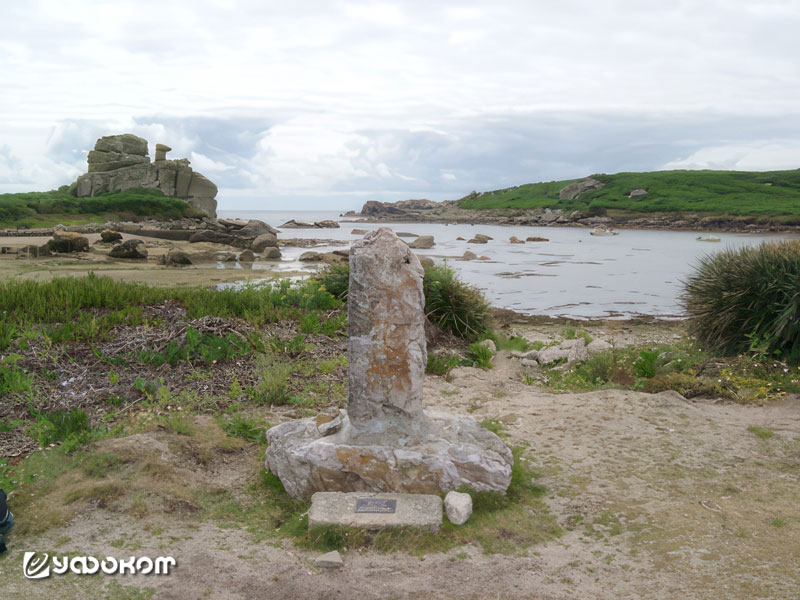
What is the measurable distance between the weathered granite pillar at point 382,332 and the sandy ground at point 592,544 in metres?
1.58

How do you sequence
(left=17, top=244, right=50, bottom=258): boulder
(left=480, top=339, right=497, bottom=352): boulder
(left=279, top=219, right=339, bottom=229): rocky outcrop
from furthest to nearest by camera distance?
(left=279, top=219, right=339, bottom=229): rocky outcrop
(left=17, top=244, right=50, bottom=258): boulder
(left=480, top=339, right=497, bottom=352): boulder

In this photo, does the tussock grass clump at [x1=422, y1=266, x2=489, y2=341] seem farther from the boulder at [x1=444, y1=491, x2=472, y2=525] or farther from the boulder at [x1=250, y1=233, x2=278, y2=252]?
the boulder at [x1=250, y1=233, x2=278, y2=252]

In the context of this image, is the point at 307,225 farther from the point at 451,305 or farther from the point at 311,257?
the point at 451,305

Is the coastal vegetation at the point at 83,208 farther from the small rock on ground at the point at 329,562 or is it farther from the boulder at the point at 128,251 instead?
the small rock on ground at the point at 329,562

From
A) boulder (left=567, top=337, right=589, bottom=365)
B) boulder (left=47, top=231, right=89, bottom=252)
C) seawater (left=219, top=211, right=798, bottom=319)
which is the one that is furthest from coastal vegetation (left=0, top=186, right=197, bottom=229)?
boulder (left=567, top=337, right=589, bottom=365)

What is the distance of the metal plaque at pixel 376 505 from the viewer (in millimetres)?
5305

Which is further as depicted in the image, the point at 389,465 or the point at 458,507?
the point at 389,465

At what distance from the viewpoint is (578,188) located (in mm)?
136000

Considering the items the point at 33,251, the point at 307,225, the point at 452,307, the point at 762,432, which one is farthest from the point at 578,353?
the point at 307,225

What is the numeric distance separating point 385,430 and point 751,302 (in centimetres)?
865

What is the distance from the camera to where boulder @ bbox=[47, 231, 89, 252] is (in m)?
32.6

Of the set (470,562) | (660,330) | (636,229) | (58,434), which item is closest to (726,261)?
(660,330)

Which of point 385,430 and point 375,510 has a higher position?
point 385,430

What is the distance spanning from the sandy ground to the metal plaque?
52cm
